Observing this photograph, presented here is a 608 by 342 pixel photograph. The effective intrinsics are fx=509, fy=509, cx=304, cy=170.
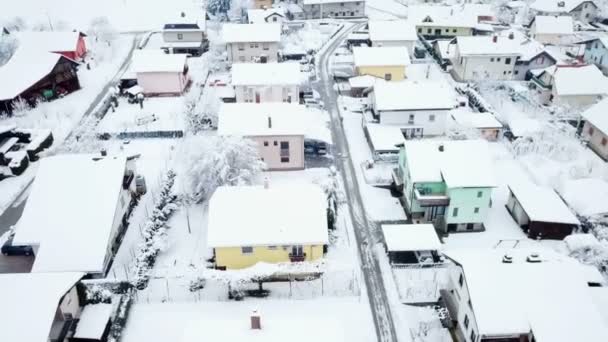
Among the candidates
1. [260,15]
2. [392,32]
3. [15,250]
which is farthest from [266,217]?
[260,15]

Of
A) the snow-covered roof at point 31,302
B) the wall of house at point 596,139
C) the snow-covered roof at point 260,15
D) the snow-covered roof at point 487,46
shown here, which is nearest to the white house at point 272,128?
the snow-covered roof at point 31,302

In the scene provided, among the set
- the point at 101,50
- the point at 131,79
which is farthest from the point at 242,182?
the point at 101,50

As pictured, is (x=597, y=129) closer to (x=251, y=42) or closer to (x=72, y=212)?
(x=251, y=42)

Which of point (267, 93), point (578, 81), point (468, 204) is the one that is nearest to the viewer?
point (468, 204)

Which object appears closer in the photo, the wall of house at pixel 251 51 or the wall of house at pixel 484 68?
the wall of house at pixel 484 68

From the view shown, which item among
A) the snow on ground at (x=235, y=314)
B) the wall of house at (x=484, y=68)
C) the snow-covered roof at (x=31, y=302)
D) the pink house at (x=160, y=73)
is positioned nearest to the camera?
the snow-covered roof at (x=31, y=302)

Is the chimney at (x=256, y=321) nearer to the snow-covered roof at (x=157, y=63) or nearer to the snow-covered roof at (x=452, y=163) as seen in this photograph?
the snow-covered roof at (x=452, y=163)
